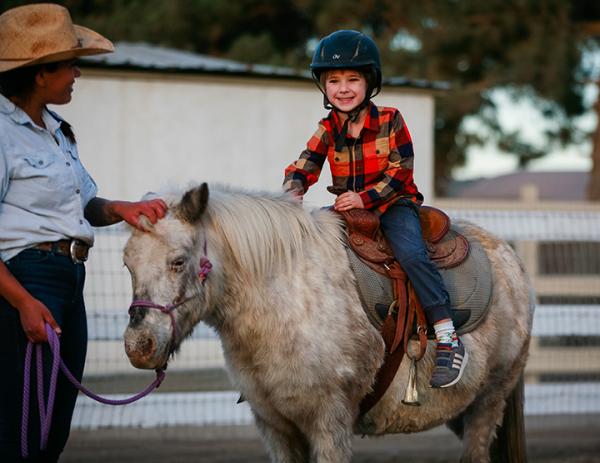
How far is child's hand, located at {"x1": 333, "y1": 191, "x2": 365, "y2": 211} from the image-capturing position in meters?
4.30

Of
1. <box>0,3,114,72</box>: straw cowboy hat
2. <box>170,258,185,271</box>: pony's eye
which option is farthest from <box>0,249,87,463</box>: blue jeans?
<box>0,3,114,72</box>: straw cowboy hat

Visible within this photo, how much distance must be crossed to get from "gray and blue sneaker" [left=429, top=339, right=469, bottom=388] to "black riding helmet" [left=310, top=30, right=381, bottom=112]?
1.21 meters

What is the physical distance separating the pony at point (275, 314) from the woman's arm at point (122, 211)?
0.15 ft

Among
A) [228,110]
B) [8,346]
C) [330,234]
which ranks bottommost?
[8,346]

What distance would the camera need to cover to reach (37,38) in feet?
11.2

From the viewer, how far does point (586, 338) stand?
28.2 feet

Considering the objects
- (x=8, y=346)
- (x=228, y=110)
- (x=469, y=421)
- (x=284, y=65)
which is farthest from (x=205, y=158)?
(x=8, y=346)

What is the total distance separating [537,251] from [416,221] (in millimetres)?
4477

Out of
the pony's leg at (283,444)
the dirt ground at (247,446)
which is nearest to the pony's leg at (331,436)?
the pony's leg at (283,444)

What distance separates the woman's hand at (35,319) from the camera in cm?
329

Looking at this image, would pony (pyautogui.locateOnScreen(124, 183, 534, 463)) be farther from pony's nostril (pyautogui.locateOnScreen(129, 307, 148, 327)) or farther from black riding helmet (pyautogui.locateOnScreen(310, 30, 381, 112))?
black riding helmet (pyautogui.locateOnScreen(310, 30, 381, 112))

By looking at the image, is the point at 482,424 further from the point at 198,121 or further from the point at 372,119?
the point at 198,121

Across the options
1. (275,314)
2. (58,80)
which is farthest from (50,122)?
(275,314)

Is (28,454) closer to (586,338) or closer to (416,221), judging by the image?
(416,221)
